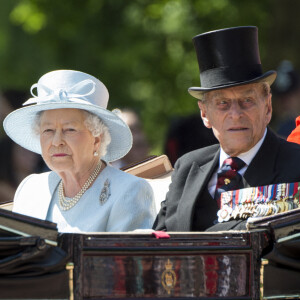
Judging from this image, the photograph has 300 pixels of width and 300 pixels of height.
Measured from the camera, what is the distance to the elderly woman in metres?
4.08

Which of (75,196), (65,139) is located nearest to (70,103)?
(65,139)

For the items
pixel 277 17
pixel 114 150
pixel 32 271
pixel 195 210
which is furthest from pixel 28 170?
pixel 277 17

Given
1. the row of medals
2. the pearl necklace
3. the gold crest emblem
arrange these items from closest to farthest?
1. the gold crest emblem
2. the row of medals
3. the pearl necklace

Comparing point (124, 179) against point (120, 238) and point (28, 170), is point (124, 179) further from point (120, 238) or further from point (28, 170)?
point (28, 170)

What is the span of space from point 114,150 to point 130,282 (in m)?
1.34

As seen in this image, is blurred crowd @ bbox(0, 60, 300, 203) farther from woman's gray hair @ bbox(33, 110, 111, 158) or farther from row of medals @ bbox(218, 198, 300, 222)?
row of medals @ bbox(218, 198, 300, 222)

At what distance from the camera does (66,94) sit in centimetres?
416

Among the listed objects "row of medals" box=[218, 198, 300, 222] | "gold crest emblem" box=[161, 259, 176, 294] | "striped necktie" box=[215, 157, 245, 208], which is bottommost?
"gold crest emblem" box=[161, 259, 176, 294]

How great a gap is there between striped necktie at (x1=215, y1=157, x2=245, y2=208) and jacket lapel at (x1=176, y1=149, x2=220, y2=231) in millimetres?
70

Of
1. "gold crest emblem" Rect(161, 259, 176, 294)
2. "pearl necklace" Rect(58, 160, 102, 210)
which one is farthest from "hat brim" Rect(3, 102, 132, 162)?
"gold crest emblem" Rect(161, 259, 176, 294)

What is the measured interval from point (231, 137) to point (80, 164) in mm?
778

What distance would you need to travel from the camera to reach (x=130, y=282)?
10.9 feet

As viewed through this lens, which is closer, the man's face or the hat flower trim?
the man's face

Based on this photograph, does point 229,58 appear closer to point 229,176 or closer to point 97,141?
point 229,176
